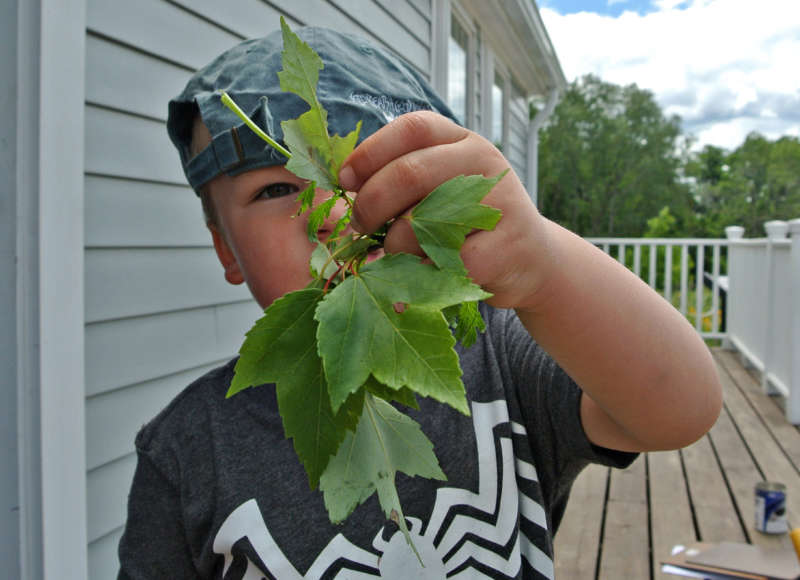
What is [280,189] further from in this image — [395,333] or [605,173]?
[605,173]

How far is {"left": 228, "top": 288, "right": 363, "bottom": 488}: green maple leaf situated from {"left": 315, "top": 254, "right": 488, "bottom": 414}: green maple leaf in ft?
0.09

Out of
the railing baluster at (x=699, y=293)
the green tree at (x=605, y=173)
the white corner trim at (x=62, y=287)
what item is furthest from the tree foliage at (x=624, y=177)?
the white corner trim at (x=62, y=287)

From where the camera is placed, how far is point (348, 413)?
44 cm

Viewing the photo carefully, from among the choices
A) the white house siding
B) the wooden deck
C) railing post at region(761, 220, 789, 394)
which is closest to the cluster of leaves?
the white house siding

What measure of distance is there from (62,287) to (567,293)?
117cm

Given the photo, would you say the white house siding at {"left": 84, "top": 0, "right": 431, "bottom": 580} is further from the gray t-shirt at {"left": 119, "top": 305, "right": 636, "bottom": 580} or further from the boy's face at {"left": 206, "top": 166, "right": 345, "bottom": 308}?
the boy's face at {"left": 206, "top": 166, "right": 345, "bottom": 308}

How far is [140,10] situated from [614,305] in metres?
1.58

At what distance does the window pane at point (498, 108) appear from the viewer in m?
8.32

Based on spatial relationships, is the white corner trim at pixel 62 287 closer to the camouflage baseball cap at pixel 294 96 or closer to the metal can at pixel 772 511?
the camouflage baseball cap at pixel 294 96

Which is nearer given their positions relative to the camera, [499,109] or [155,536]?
[155,536]

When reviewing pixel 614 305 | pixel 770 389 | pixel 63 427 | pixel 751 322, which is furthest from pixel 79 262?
pixel 751 322

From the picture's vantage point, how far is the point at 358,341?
1.36 ft

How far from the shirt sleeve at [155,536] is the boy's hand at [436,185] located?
2.46 ft

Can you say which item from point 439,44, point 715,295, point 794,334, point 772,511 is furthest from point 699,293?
point 772,511
